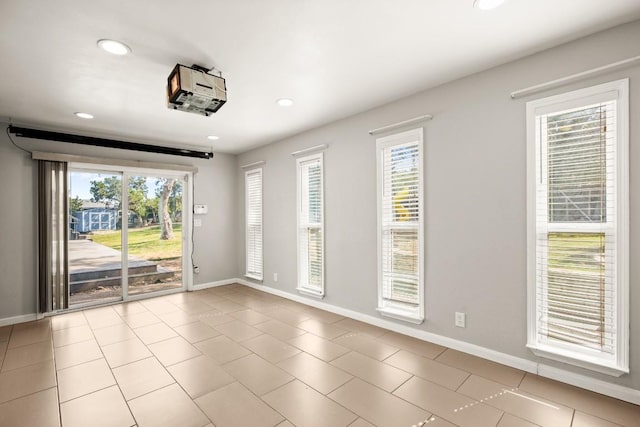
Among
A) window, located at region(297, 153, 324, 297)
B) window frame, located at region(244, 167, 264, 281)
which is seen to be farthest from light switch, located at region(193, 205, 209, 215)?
window, located at region(297, 153, 324, 297)

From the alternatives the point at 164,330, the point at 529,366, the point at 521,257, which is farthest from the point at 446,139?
the point at 164,330

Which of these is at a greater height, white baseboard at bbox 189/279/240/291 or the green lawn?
the green lawn

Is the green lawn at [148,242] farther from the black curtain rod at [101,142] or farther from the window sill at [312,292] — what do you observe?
the window sill at [312,292]

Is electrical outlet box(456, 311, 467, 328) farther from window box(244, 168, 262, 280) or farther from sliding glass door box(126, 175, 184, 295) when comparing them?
sliding glass door box(126, 175, 184, 295)

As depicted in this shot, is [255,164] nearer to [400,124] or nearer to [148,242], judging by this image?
[148,242]

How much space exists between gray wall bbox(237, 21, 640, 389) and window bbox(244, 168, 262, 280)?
2266mm

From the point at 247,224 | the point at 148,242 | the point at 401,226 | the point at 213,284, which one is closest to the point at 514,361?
the point at 401,226

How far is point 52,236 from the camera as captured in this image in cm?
421

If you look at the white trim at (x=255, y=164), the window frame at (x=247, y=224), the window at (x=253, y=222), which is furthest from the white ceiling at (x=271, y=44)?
the window at (x=253, y=222)

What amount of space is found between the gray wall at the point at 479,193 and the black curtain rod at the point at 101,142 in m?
3.13

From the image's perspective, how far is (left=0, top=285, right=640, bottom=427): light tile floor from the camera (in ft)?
6.61

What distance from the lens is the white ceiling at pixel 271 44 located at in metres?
1.92

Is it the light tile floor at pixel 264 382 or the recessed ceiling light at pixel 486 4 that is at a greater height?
the recessed ceiling light at pixel 486 4

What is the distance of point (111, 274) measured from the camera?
4.89m
